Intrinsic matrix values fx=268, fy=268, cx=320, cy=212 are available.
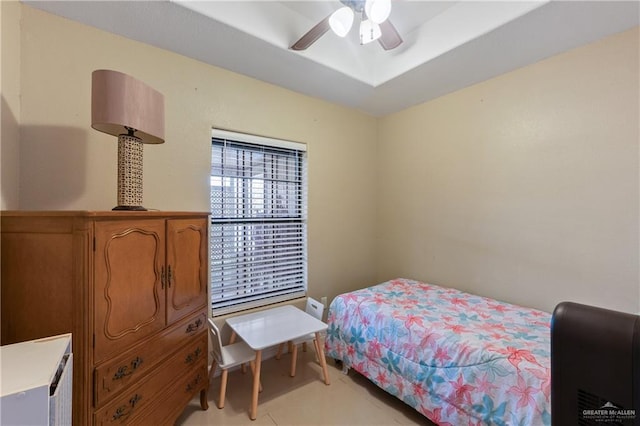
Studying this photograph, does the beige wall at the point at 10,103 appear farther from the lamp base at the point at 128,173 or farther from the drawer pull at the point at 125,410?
the drawer pull at the point at 125,410

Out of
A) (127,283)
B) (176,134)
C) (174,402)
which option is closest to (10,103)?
(176,134)

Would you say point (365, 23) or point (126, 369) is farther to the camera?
point (365, 23)

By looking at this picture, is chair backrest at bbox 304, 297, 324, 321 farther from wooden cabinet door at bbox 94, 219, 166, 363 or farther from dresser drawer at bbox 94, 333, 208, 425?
wooden cabinet door at bbox 94, 219, 166, 363

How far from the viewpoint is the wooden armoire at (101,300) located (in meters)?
1.09

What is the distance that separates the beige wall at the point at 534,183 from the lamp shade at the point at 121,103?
101 inches

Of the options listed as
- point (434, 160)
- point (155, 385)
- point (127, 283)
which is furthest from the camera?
point (434, 160)

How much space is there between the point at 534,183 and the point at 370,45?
1.85 meters

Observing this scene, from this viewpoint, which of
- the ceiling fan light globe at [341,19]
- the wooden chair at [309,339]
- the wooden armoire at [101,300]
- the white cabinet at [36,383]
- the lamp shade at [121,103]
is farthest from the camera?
the wooden chair at [309,339]

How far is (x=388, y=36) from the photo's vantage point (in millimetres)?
1732

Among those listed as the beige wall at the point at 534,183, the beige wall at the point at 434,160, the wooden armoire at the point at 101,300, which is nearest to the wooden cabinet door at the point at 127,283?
the wooden armoire at the point at 101,300

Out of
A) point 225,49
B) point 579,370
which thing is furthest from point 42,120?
point 579,370

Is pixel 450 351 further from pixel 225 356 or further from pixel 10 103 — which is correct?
pixel 10 103

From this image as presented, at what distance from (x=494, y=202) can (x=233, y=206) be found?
7.71 feet

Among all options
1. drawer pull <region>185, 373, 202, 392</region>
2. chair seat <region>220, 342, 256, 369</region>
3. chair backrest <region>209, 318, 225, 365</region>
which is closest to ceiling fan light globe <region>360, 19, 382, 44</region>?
chair backrest <region>209, 318, 225, 365</region>
